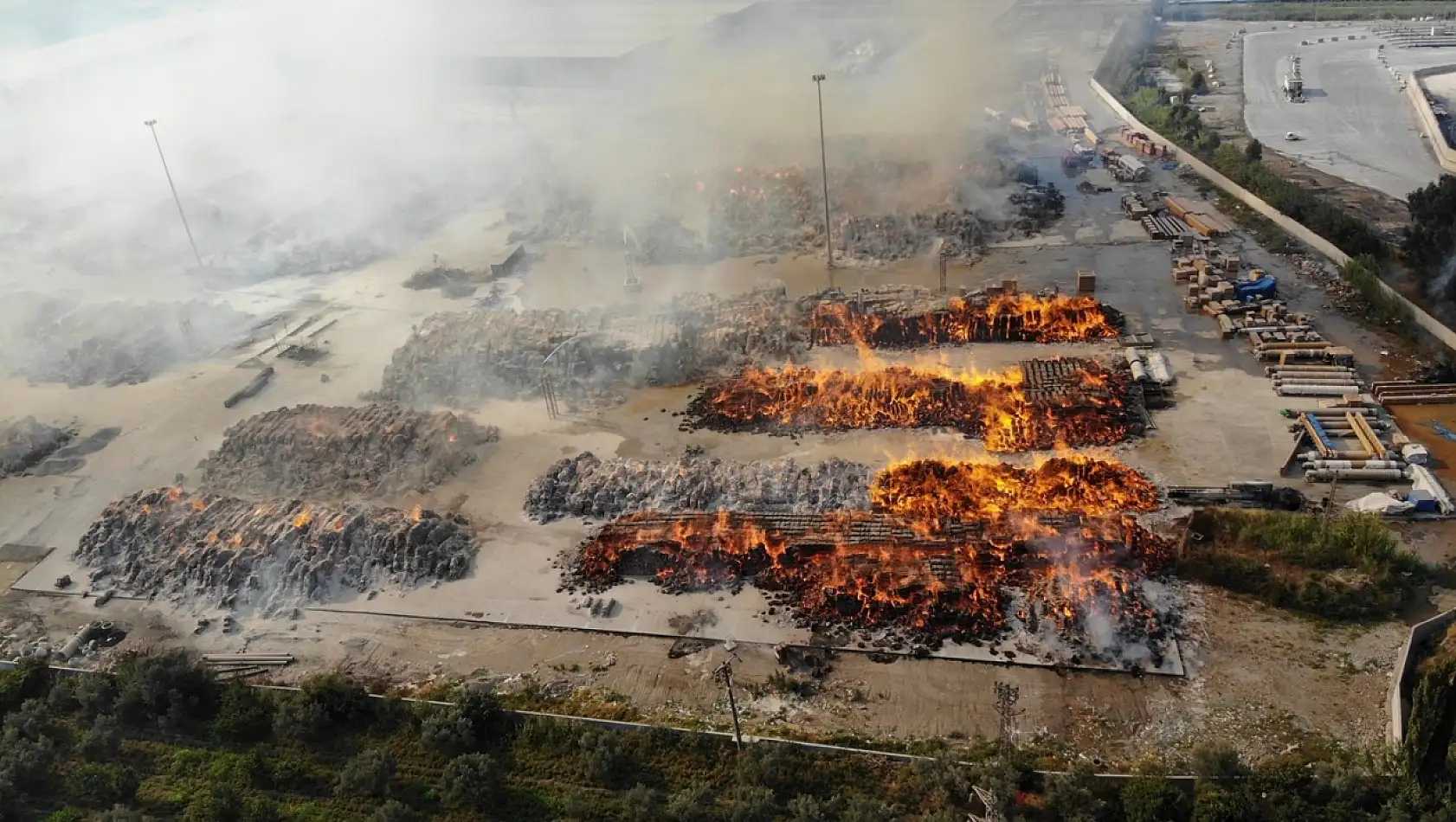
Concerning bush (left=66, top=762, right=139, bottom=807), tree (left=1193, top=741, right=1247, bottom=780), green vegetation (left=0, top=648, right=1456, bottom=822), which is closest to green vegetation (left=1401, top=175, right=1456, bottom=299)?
green vegetation (left=0, top=648, right=1456, bottom=822)

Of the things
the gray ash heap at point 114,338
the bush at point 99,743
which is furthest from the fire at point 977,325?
the gray ash heap at point 114,338

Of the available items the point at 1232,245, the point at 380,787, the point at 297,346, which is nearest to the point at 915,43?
the point at 1232,245

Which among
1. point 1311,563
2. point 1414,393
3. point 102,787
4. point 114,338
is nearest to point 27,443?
point 114,338

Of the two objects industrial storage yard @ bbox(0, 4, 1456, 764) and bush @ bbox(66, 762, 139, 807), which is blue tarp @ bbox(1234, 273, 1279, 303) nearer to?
industrial storage yard @ bbox(0, 4, 1456, 764)

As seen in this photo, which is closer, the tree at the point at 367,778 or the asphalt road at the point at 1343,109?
the tree at the point at 367,778

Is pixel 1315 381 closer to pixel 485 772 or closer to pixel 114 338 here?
pixel 485 772

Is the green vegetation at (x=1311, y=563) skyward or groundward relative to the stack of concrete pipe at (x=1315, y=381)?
skyward

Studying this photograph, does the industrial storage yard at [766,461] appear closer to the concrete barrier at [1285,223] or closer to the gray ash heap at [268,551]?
the gray ash heap at [268,551]

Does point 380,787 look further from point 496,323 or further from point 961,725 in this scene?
point 496,323
